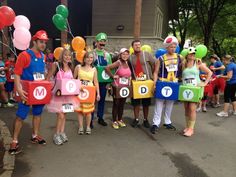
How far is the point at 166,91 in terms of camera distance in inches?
206

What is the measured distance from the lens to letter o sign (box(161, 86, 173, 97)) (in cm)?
523

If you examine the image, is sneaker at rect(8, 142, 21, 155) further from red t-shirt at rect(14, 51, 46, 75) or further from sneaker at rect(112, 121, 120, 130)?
sneaker at rect(112, 121, 120, 130)

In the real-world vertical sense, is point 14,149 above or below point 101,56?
below

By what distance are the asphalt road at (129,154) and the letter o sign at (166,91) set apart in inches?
33.4

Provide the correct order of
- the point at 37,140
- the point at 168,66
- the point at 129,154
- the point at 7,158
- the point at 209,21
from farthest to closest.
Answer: the point at 209,21
the point at 168,66
the point at 37,140
the point at 129,154
the point at 7,158

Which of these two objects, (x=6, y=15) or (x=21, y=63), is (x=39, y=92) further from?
(x=6, y=15)

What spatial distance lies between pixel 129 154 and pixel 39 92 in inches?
68.4

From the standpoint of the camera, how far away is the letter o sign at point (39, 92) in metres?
4.03

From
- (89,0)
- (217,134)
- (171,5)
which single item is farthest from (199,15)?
(217,134)

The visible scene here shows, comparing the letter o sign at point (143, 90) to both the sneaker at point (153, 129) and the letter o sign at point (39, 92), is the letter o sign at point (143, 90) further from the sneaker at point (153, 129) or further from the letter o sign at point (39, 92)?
the letter o sign at point (39, 92)

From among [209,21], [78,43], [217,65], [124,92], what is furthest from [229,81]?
[209,21]

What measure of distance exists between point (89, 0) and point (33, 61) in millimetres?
9841

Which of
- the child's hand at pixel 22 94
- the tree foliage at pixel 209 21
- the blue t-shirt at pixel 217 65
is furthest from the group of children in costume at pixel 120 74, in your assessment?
the tree foliage at pixel 209 21

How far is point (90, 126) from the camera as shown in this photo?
563 cm
